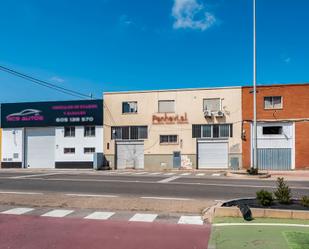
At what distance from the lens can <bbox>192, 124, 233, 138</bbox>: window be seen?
3916 centimetres

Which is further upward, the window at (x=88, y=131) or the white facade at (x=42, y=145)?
the window at (x=88, y=131)

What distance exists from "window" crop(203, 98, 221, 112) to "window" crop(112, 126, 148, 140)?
5957 millimetres

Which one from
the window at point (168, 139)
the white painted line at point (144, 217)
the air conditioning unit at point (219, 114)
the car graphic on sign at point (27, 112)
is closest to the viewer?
the white painted line at point (144, 217)

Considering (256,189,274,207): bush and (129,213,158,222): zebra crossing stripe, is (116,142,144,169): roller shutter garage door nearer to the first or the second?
(129,213,158,222): zebra crossing stripe

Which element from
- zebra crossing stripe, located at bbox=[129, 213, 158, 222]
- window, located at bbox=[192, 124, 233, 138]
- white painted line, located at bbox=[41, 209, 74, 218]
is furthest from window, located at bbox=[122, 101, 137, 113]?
zebra crossing stripe, located at bbox=[129, 213, 158, 222]

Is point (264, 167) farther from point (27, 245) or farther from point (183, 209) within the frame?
point (27, 245)

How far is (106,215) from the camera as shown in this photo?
1111 cm

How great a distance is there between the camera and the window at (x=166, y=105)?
40750mm

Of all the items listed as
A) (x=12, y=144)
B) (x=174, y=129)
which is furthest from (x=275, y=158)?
(x=12, y=144)

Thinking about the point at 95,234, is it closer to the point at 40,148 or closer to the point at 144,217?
the point at 144,217

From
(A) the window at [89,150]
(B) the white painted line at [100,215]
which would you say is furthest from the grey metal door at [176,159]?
(B) the white painted line at [100,215]

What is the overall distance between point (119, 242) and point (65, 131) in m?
36.3

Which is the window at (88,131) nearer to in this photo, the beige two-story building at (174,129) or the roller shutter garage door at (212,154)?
the beige two-story building at (174,129)

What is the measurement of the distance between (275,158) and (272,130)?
7.96ft
